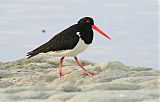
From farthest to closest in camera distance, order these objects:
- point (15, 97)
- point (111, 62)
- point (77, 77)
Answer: point (111, 62) < point (77, 77) < point (15, 97)

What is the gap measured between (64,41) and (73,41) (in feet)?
0.91

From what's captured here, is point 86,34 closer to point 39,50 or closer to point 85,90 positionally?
point 39,50

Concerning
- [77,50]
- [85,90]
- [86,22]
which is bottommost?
[85,90]

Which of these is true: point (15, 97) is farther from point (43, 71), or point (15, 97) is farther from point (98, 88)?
point (43, 71)

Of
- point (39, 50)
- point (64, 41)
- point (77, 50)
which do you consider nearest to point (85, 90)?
point (77, 50)

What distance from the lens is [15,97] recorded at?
221 inches

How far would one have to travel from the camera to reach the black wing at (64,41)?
9.80 meters

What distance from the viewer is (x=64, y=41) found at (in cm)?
997

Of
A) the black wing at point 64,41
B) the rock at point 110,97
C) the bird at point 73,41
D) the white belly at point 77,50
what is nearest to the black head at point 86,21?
the bird at point 73,41

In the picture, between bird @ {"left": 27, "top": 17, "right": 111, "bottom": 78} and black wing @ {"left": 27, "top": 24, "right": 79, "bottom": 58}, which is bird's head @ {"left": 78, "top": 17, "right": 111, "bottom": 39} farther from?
black wing @ {"left": 27, "top": 24, "right": 79, "bottom": 58}

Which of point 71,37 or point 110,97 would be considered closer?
point 110,97

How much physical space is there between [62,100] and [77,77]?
14.0ft

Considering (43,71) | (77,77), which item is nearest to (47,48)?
(77,77)

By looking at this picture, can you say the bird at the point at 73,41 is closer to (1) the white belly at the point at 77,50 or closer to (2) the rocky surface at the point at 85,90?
(1) the white belly at the point at 77,50
